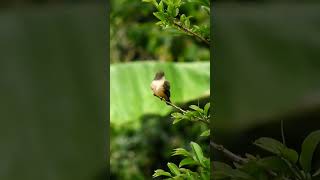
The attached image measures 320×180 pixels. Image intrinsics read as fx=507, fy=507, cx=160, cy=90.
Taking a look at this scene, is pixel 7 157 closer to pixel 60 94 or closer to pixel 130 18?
pixel 60 94

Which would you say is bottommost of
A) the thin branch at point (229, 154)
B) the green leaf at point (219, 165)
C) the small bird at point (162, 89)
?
the green leaf at point (219, 165)

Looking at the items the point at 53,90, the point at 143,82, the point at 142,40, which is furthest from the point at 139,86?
the point at 53,90

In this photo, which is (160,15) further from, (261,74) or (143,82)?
(143,82)

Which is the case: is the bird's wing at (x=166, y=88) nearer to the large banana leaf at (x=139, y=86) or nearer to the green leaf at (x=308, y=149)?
the green leaf at (x=308, y=149)

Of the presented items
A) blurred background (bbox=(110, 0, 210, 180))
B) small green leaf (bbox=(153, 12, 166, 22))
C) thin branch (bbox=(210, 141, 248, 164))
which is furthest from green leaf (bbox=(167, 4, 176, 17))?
blurred background (bbox=(110, 0, 210, 180))

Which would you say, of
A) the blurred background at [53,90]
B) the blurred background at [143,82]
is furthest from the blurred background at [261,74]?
the blurred background at [143,82]

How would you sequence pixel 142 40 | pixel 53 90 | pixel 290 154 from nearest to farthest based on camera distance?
pixel 290 154 < pixel 53 90 < pixel 142 40

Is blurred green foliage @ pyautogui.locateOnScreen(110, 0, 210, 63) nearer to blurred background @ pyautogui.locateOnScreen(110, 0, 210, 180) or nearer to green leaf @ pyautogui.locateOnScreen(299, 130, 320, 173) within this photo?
blurred background @ pyautogui.locateOnScreen(110, 0, 210, 180)
